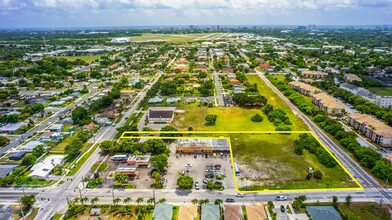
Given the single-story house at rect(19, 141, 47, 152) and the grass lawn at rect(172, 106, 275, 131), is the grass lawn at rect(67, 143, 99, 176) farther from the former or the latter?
the grass lawn at rect(172, 106, 275, 131)

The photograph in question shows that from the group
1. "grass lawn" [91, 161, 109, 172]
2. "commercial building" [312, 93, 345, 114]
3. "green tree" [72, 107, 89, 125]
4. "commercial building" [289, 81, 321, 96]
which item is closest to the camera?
"grass lawn" [91, 161, 109, 172]

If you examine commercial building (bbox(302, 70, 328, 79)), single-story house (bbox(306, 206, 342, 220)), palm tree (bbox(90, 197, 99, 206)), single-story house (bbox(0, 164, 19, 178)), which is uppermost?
commercial building (bbox(302, 70, 328, 79))

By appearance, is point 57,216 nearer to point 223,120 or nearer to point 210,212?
point 210,212

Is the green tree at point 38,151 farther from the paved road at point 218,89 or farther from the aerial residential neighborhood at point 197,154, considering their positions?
the paved road at point 218,89

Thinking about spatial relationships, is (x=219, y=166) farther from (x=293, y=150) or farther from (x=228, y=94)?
(x=228, y=94)

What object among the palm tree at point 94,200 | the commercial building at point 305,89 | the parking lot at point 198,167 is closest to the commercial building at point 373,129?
the commercial building at point 305,89

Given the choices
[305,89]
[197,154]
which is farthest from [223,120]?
[305,89]

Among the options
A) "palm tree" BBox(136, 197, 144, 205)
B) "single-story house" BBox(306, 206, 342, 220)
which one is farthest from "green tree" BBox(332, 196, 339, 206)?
"palm tree" BBox(136, 197, 144, 205)
